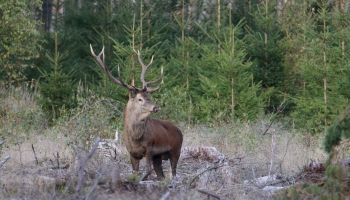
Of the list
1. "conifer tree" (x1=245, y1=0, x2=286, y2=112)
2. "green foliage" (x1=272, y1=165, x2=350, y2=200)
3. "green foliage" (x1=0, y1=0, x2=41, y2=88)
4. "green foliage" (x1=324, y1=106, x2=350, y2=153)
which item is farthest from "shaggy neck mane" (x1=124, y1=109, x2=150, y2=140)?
"green foliage" (x1=0, y1=0, x2=41, y2=88)

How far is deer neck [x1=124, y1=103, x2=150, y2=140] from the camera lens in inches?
377

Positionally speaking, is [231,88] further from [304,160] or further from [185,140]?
[304,160]

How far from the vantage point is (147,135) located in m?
9.62

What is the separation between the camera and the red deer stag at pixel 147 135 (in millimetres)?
9578

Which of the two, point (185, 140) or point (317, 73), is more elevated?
point (317, 73)

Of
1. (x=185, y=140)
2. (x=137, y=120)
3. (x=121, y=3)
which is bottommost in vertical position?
(x=185, y=140)

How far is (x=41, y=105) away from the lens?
53.6 feet

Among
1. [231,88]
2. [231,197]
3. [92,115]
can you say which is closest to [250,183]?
[231,197]

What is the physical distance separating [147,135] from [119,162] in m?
1.04

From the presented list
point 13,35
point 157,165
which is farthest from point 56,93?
point 157,165

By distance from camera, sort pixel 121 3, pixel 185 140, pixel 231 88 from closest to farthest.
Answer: pixel 185 140, pixel 231 88, pixel 121 3

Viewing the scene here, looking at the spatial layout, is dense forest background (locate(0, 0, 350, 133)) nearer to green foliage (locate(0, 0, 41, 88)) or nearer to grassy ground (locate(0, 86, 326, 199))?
green foliage (locate(0, 0, 41, 88))

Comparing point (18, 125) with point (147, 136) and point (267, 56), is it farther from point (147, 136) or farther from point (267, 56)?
point (267, 56)

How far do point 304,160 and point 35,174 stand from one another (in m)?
4.88
